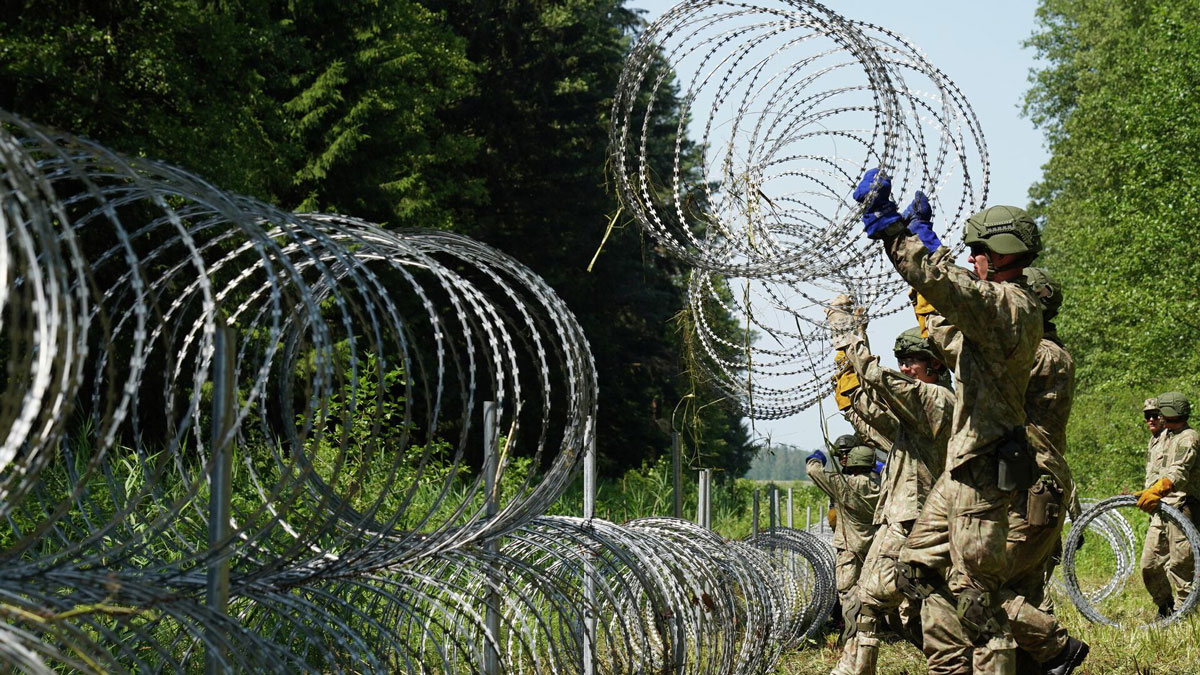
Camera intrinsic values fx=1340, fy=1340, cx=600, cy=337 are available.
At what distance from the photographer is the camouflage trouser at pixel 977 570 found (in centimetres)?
560

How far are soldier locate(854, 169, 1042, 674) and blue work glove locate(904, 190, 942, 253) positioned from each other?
0.22m

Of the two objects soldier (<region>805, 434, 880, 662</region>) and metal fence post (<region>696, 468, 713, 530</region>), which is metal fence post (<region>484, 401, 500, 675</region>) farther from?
soldier (<region>805, 434, 880, 662</region>)

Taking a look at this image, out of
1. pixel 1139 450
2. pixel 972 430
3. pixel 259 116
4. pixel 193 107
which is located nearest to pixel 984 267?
pixel 972 430

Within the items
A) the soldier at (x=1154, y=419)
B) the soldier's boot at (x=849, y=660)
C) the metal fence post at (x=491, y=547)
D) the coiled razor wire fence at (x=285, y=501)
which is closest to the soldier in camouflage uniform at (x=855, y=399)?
the coiled razor wire fence at (x=285, y=501)

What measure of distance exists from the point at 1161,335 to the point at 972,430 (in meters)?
19.0

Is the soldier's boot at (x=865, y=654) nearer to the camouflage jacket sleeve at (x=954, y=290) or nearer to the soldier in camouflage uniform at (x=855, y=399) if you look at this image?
the soldier in camouflage uniform at (x=855, y=399)

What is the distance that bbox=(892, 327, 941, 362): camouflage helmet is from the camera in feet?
25.5

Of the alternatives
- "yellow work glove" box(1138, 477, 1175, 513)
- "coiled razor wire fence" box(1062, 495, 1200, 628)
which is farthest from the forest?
"yellow work glove" box(1138, 477, 1175, 513)

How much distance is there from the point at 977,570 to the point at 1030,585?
22.8 inches

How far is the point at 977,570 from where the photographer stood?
5.60m

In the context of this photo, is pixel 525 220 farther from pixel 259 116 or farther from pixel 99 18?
pixel 99 18

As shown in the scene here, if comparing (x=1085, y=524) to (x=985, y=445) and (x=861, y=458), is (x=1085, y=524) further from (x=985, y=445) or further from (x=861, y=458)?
(x=985, y=445)

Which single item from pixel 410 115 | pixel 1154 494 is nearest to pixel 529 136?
pixel 410 115

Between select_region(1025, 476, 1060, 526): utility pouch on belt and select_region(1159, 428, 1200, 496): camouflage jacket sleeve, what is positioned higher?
select_region(1159, 428, 1200, 496): camouflage jacket sleeve
